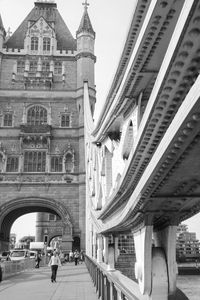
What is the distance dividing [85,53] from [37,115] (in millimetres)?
7027

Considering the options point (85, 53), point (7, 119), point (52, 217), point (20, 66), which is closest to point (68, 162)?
point (7, 119)

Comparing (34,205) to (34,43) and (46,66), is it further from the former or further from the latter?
(34,43)

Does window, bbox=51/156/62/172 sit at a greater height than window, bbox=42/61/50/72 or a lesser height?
lesser

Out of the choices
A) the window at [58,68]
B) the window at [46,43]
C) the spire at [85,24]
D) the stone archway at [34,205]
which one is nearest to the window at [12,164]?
the stone archway at [34,205]

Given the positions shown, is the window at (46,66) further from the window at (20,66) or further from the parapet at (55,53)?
the window at (20,66)

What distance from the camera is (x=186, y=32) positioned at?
93.4 inches

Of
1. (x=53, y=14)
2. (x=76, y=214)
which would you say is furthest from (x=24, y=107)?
(x=53, y=14)

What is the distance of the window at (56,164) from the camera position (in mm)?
28219

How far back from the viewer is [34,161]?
28266 millimetres

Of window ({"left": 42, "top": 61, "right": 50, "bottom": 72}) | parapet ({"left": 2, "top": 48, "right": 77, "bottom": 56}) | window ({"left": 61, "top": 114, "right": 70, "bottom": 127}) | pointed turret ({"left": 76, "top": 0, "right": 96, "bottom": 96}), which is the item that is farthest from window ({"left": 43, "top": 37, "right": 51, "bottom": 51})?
window ({"left": 61, "top": 114, "right": 70, "bottom": 127})

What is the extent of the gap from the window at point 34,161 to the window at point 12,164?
685 millimetres

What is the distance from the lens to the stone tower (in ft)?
88.5

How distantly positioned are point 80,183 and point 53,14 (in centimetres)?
1867

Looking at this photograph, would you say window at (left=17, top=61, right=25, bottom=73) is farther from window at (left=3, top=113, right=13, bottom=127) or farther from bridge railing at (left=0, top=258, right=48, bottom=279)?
bridge railing at (left=0, top=258, right=48, bottom=279)
